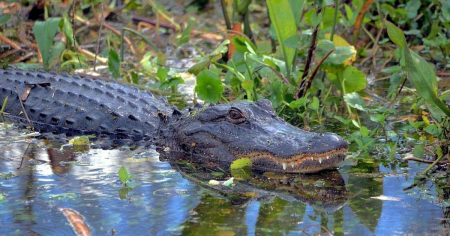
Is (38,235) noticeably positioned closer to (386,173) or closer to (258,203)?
(258,203)

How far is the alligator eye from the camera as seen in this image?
482cm

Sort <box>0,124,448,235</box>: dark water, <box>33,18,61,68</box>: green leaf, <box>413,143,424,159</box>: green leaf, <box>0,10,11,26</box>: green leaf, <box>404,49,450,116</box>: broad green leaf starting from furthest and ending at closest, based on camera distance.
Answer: <box>0,10,11,26</box>: green leaf, <box>33,18,61,68</box>: green leaf, <box>413,143,424,159</box>: green leaf, <box>404,49,450,116</box>: broad green leaf, <box>0,124,448,235</box>: dark water

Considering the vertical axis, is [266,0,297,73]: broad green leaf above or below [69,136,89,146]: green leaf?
above

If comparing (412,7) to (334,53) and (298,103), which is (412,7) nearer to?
(334,53)

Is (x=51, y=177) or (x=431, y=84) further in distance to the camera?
(x=51, y=177)

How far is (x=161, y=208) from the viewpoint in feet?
11.9

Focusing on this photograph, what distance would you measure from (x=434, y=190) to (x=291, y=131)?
42.9 inches

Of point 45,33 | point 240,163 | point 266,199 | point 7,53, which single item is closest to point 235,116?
point 240,163

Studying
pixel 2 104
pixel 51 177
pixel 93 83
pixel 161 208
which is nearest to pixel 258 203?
pixel 161 208

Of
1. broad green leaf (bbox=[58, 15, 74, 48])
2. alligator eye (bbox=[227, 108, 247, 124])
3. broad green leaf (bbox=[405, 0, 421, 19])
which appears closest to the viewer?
alligator eye (bbox=[227, 108, 247, 124])

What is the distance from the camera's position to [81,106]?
5.80m

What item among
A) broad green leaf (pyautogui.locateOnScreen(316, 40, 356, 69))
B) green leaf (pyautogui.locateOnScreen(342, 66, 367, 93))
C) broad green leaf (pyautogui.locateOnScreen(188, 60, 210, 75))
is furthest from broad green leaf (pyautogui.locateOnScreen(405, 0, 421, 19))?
broad green leaf (pyautogui.locateOnScreen(188, 60, 210, 75))

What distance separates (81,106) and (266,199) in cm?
252

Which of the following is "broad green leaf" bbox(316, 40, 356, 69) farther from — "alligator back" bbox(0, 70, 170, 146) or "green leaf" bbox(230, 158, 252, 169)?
"alligator back" bbox(0, 70, 170, 146)
